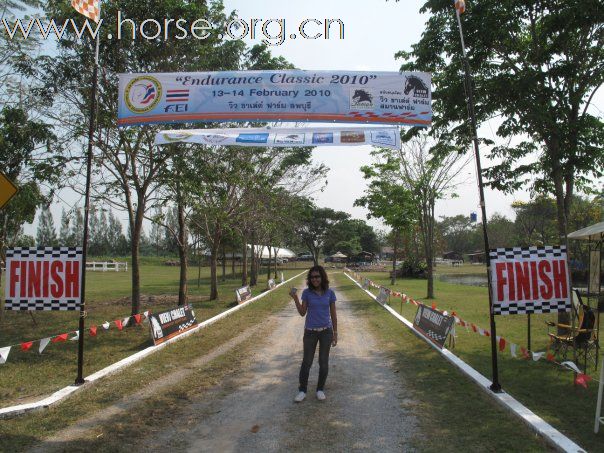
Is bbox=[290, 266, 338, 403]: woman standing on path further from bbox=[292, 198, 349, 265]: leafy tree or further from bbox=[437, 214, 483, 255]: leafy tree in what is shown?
bbox=[437, 214, 483, 255]: leafy tree

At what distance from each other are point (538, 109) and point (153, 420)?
805cm

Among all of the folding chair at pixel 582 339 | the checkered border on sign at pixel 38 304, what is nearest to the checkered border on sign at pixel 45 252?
the checkered border on sign at pixel 38 304

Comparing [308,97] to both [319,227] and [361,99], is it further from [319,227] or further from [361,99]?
[319,227]

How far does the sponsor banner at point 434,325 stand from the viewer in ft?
32.3

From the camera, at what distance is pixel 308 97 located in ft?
28.3

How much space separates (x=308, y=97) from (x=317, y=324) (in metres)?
4.30

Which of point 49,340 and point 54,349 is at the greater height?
point 49,340

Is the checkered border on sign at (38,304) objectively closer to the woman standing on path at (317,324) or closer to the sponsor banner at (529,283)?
the woman standing on path at (317,324)

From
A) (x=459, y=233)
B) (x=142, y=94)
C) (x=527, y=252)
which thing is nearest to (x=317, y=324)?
(x=527, y=252)

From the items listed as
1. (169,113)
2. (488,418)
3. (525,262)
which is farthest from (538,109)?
(169,113)

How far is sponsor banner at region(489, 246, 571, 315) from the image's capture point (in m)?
6.61

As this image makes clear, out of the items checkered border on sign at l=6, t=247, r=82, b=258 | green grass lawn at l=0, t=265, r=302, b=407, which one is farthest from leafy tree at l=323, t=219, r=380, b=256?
checkered border on sign at l=6, t=247, r=82, b=258

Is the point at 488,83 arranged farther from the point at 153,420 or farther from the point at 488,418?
the point at 153,420

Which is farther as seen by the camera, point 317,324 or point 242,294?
point 242,294
